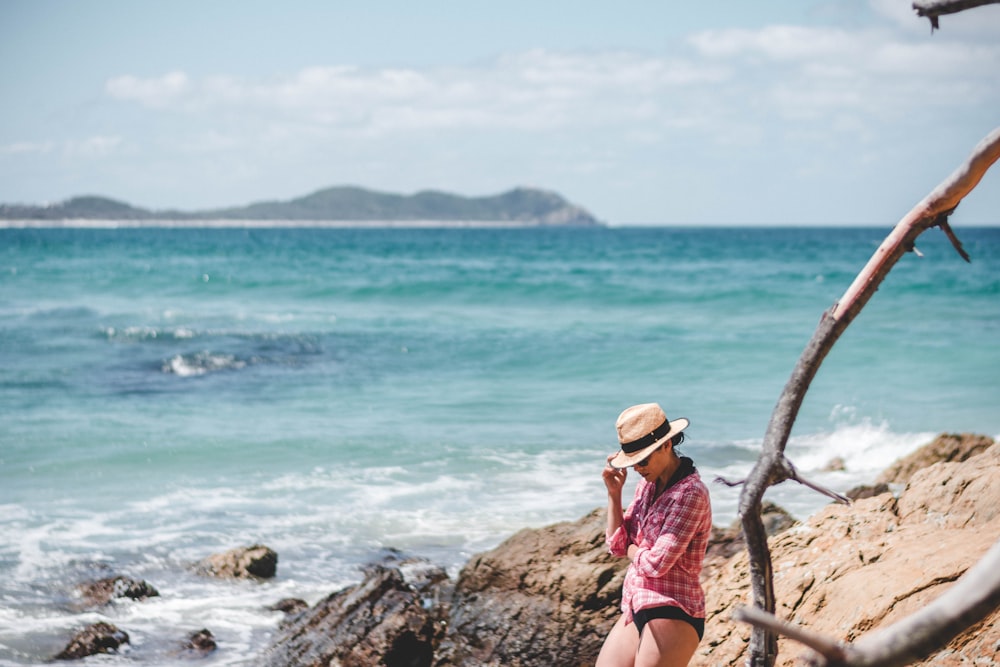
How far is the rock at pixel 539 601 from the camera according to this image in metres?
7.46

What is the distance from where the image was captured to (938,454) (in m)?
11.7

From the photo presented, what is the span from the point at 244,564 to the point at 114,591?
1183mm

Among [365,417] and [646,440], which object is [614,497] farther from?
[365,417]

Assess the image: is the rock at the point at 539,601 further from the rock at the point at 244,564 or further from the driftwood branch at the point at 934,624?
the driftwood branch at the point at 934,624

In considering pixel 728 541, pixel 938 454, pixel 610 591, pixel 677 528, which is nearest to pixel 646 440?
pixel 677 528

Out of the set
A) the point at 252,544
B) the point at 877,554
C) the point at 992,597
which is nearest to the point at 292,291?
the point at 252,544

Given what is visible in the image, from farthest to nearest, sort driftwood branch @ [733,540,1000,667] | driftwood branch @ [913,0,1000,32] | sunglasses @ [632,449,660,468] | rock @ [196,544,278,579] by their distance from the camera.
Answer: rock @ [196,544,278,579]
sunglasses @ [632,449,660,468]
driftwood branch @ [913,0,1000,32]
driftwood branch @ [733,540,1000,667]

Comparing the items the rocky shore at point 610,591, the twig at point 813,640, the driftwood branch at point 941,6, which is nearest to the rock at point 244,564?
the rocky shore at point 610,591

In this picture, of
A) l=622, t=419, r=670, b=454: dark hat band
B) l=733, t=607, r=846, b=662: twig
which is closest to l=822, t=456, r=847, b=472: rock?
l=622, t=419, r=670, b=454: dark hat band

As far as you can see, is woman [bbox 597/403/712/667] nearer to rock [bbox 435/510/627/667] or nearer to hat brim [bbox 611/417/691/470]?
hat brim [bbox 611/417/691/470]

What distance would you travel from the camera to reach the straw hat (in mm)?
4547

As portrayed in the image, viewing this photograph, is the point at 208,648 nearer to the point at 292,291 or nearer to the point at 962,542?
the point at 962,542

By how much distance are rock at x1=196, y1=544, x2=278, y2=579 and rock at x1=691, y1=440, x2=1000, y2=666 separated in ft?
15.6

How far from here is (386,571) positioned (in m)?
8.25
